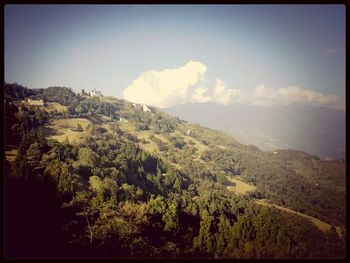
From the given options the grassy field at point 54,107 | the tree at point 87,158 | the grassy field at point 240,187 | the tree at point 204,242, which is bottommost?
the grassy field at point 240,187

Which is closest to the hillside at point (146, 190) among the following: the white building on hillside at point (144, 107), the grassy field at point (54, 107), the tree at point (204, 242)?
the tree at point (204, 242)

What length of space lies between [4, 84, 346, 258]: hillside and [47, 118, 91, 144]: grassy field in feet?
1.23

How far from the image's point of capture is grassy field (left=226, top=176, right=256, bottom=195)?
351 feet

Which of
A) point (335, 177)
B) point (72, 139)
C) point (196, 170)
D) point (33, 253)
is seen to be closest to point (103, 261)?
point (33, 253)

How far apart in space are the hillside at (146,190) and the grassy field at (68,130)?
0.37 metres

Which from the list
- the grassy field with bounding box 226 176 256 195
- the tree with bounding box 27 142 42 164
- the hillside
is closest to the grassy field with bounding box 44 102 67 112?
the hillside

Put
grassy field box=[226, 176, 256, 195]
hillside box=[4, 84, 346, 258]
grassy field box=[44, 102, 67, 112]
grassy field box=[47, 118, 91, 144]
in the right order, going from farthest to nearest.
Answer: grassy field box=[44, 102, 67, 112]
grassy field box=[226, 176, 256, 195]
grassy field box=[47, 118, 91, 144]
hillside box=[4, 84, 346, 258]

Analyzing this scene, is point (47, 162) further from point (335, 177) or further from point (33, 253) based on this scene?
point (335, 177)

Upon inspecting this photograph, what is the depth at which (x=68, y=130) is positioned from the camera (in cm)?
9981

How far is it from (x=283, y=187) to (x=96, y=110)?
9565 cm

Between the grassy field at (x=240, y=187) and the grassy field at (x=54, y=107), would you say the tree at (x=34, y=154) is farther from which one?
the grassy field at (x=240, y=187)

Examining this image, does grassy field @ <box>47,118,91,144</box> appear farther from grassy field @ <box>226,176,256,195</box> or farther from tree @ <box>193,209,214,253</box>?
tree @ <box>193,209,214,253</box>

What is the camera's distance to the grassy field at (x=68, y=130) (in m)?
88.1

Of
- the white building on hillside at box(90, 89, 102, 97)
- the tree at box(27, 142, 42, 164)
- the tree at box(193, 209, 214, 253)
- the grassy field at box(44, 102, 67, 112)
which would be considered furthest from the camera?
the white building on hillside at box(90, 89, 102, 97)
